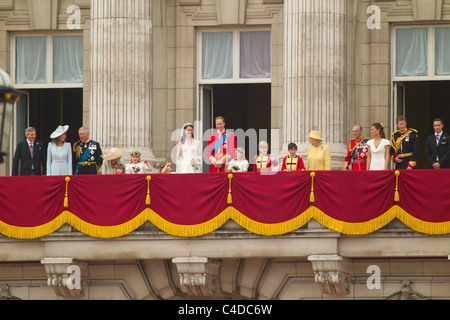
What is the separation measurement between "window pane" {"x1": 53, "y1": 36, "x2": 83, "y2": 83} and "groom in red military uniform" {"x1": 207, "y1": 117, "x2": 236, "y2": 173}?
7132mm

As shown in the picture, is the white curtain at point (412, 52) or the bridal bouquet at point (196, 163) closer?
the bridal bouquet at point (196, 163)

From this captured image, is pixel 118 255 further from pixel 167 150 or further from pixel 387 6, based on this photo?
pixel 387 6

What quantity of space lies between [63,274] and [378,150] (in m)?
8.26

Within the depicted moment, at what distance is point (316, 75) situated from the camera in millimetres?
35375

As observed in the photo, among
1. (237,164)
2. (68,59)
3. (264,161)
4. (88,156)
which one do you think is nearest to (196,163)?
(237,164)

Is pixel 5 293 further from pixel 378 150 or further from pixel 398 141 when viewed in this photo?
pixel 398 141

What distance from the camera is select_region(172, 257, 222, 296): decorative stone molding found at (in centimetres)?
3225

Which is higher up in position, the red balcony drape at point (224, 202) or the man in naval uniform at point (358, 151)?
the man in naval uniform at point (358, 151)

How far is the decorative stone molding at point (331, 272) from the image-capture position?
31703mm

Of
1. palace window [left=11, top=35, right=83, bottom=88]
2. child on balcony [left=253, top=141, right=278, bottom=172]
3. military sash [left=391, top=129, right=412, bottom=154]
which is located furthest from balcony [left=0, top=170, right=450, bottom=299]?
palace window [left=11, top=35, right=83, bottom=88]

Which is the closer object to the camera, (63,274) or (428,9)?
(63,274)

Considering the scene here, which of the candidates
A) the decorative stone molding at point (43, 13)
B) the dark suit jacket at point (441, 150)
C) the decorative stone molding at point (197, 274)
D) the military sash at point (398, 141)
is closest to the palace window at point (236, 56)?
the decorative stone molding at point (43, 13)

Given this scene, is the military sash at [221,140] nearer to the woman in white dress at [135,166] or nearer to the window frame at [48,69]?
the woman in white dress at [135,166]

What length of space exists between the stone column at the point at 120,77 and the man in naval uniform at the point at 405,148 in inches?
272
